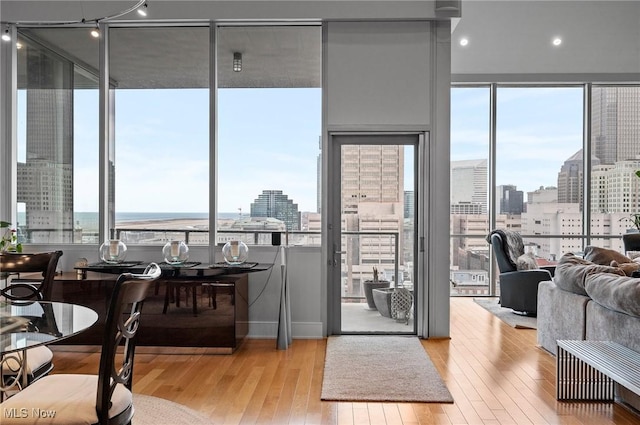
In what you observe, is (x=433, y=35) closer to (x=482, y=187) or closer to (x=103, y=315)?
(x=482, y=187)

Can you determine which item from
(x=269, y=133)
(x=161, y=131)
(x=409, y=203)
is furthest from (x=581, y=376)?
(x=161, y=131)

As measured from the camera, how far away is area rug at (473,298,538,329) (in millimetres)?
5506

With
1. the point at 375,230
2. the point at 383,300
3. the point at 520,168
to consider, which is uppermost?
the point at 520,168

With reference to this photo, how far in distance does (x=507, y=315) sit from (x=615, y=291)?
2.92m

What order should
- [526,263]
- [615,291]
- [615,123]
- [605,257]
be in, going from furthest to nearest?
[615,123] < [526,263] < [605,257] < [615,291]

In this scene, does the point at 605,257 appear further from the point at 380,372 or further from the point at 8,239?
the point at 8,239

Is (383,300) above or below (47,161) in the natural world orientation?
→ below

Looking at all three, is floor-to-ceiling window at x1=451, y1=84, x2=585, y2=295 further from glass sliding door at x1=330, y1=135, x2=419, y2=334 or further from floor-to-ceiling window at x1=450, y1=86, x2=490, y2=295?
glass sliding door at x1=330, y1=135, x2=419, y2=334

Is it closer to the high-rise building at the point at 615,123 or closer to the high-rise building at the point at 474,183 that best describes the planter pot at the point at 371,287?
the high-rise building at the point at 474,183

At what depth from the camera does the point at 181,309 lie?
440 cm

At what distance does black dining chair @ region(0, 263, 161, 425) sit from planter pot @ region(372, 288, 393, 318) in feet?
10.9

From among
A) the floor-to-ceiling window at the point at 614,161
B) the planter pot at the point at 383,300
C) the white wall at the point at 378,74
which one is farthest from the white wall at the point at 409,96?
the floor-to-ceiling window at the point at 614,161

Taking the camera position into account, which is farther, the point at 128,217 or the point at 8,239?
the point at 128,217

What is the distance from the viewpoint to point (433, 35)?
4.95m
